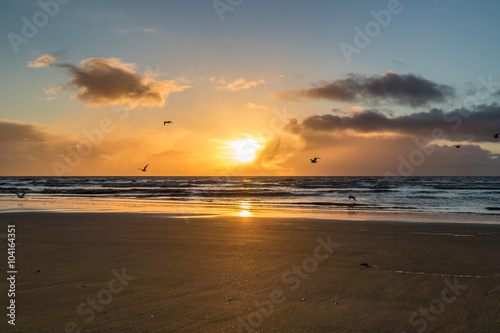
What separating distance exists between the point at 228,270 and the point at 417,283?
334cm

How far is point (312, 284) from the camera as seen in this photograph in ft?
19.6

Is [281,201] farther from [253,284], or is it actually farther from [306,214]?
[253,284]

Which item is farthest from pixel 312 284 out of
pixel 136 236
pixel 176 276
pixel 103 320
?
pixel 136 236

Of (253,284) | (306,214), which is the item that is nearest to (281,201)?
(306,214)

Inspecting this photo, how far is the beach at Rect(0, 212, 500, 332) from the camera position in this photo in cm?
448

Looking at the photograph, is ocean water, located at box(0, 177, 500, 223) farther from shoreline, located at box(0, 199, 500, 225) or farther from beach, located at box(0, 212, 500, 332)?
beach, located at box(0, 212, 500, 332)

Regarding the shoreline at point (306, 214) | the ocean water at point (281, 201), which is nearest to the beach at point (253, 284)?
the shoreline at point (306, 214)

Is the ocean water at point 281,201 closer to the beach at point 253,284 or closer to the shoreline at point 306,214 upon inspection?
the shoreline at point 306,214

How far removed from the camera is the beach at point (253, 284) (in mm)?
4477

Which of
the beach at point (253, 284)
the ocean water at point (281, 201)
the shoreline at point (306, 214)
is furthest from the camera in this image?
the ocean water at point (281, 201)

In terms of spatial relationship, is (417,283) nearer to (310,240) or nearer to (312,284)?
(312,284)

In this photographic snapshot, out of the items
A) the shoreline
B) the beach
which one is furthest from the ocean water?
the beach

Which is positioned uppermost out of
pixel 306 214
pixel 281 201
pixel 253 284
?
pixel 281 201

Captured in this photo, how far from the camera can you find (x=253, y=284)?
235 inches
